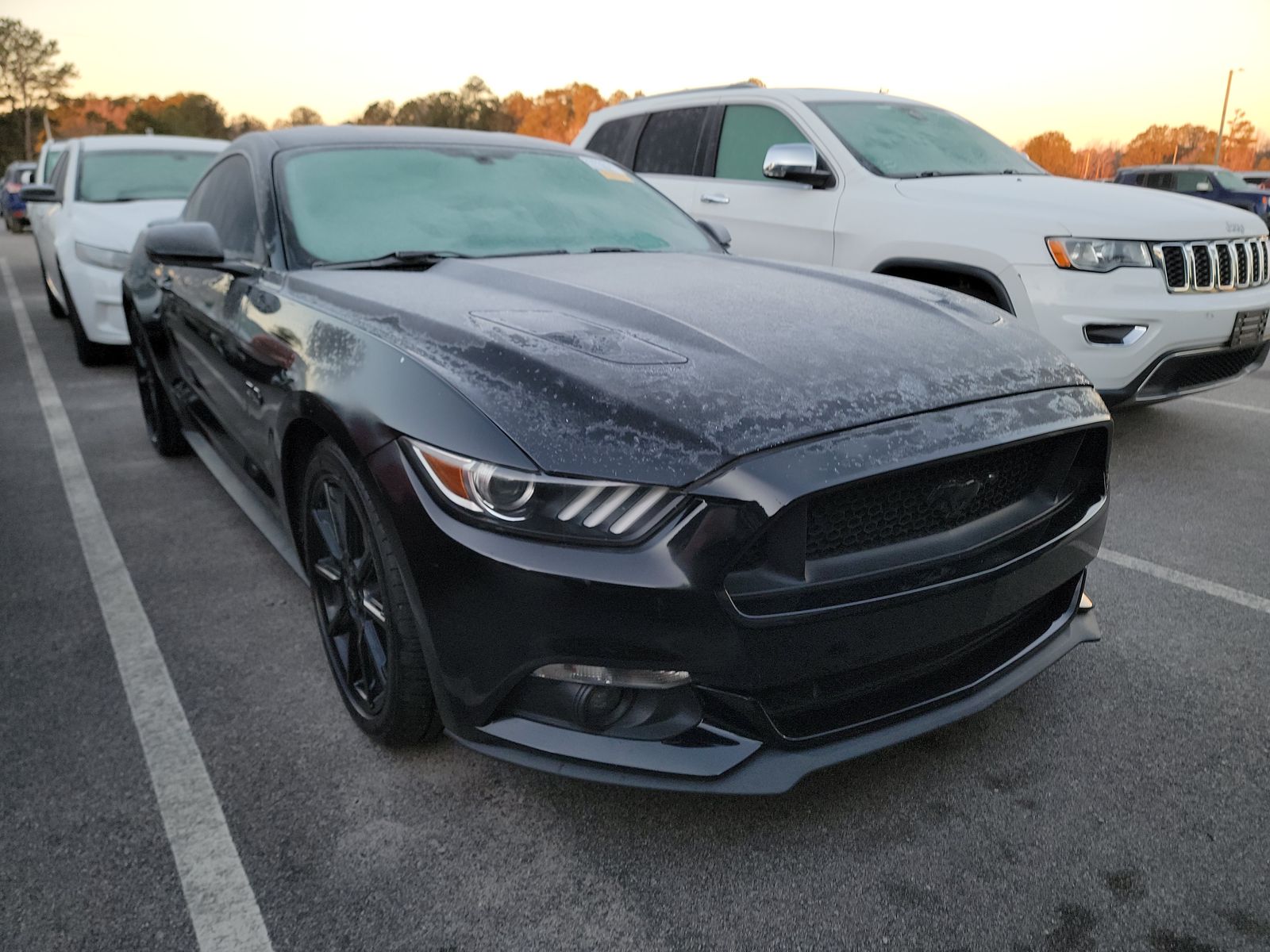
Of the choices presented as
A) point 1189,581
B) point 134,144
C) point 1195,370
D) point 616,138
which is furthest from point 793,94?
point 134,144

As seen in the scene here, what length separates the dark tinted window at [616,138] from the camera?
7.04 metres

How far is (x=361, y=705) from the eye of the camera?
8.07 feet

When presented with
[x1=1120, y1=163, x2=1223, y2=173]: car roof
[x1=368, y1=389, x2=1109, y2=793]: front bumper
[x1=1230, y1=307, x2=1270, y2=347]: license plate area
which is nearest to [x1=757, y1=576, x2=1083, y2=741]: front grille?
[x1=368, y1=389, x2=1109, y2=793]: front bumper

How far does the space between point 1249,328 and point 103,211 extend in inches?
289

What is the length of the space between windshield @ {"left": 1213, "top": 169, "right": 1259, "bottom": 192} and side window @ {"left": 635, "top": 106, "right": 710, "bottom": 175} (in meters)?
18.0

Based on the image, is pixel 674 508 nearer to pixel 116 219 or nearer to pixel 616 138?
pixel 616 138

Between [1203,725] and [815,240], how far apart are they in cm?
361

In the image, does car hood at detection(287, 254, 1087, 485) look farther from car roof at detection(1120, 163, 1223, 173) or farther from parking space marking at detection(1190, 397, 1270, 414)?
car roof at detection(1120, 163, 1223, 173)

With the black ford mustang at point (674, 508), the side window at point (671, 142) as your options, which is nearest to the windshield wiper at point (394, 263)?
the black ford mustang at point (674, 508)

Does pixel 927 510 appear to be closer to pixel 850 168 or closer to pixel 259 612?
pixel 259 612

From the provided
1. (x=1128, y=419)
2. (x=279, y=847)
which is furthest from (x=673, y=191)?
(x=279, y=847)

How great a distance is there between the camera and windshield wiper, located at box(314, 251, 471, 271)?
2928mm

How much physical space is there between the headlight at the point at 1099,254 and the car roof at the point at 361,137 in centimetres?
237

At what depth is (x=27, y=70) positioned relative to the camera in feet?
317
